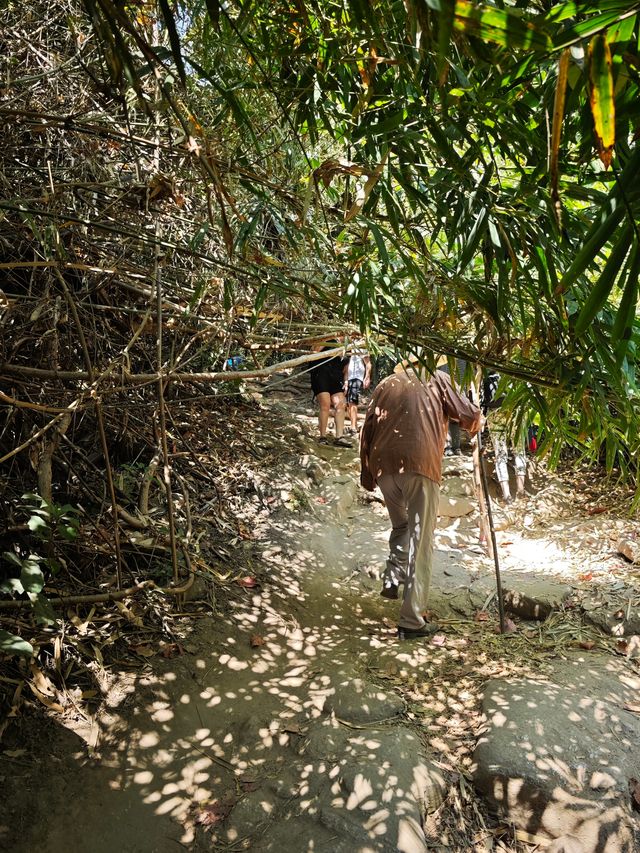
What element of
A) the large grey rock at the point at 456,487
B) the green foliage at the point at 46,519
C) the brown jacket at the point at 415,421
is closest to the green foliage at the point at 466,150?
the brown jacket at the point at 415,421

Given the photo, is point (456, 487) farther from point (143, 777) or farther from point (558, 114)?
point (558, 114)

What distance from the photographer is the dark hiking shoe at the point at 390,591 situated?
13.6 feet

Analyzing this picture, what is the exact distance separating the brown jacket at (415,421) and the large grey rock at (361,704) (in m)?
1.34

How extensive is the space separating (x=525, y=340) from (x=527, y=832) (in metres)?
1.88

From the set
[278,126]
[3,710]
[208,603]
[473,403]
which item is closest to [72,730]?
[3,710]

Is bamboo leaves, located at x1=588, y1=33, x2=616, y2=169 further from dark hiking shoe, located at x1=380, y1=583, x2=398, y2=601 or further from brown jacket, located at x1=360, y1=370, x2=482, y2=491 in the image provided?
dark hiking shoe, located at x1=380, y1=583, x2=398, y2=601

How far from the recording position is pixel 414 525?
Answer: 12.0 feet

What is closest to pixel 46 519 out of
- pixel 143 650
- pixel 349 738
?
pixel 143 650

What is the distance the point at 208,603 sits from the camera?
332 cm

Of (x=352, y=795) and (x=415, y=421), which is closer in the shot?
(x=352, y=795)

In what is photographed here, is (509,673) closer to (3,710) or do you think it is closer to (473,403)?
(473,403)

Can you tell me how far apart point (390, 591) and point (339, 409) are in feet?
9.65

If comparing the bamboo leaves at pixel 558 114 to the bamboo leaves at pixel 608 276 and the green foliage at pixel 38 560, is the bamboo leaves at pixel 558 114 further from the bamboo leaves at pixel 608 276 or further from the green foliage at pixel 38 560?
the green foliage at pixel 38 560

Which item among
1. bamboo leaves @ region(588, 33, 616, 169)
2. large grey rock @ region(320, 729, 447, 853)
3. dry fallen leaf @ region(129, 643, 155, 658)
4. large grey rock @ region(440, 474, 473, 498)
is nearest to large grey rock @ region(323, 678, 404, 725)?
large grey rock @ region(320, 729, 447, 853)
